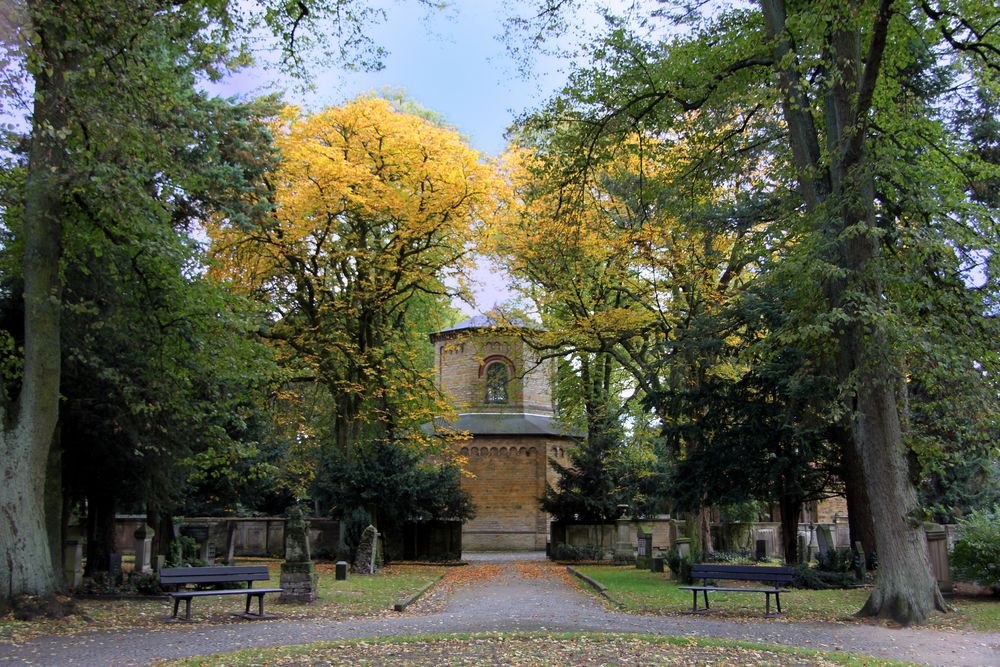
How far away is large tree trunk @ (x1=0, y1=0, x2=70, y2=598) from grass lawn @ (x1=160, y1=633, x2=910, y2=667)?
14.1 feet

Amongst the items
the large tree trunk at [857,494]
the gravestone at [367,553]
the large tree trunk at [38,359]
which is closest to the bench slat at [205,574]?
the large tree trunk at [38,359]

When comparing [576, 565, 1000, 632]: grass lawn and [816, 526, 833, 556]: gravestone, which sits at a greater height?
[816, 526, 833, 556]: gravestone

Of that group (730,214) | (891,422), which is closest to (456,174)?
(730,214)

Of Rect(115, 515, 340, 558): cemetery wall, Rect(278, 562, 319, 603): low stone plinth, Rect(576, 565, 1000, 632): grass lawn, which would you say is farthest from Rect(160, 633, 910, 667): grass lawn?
Rect(115, 515, 340, 558): cemetery wall

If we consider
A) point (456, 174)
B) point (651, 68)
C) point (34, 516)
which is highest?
point (456, 174)

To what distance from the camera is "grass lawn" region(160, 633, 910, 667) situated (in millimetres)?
8289

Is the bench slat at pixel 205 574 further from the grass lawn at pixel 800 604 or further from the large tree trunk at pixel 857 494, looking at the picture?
the large tree trunk at pixel 857 494

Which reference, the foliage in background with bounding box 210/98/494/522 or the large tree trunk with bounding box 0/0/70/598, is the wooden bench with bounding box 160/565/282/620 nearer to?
the large tree trunk with bounding box 0/0/70/598

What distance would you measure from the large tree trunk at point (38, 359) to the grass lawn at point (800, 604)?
934 cm

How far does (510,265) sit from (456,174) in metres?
3.35

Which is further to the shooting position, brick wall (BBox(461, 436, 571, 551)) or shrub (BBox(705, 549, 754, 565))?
brick wall (BBox(461, 436, 571, 551))

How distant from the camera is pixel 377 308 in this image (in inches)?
1036

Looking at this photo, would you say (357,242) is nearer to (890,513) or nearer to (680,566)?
(680,566)

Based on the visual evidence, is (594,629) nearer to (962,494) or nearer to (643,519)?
(962,494)
